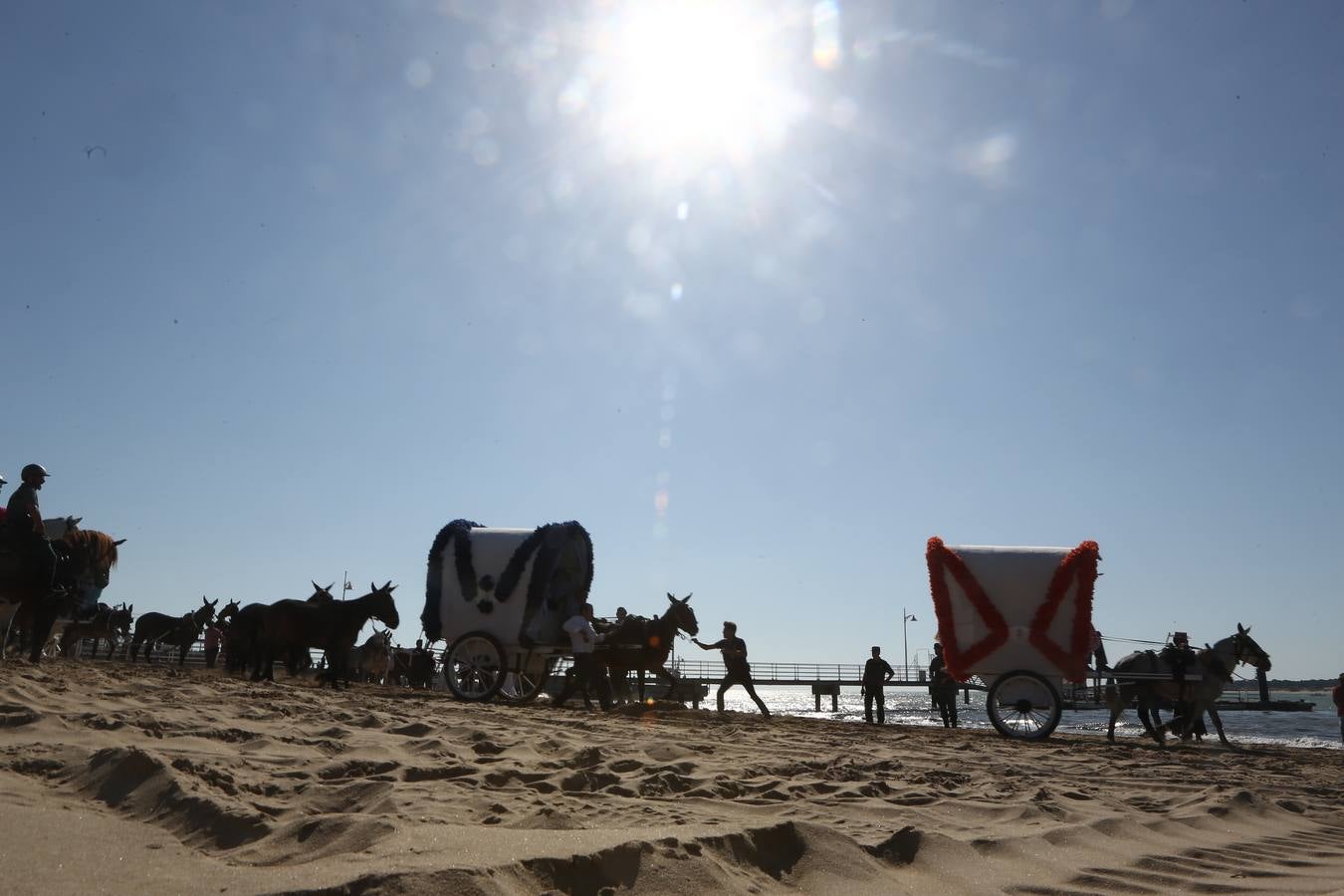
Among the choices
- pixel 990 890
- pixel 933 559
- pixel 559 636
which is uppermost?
pixel 933 559

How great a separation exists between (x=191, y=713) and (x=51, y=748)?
5.07 ft

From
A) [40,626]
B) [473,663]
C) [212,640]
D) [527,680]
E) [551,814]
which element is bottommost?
[551,814]

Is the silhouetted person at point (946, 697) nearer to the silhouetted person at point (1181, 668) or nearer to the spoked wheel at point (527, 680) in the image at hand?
the silhouetted person at point (1181, 668)

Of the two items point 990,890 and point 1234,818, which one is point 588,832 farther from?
point 1234,818

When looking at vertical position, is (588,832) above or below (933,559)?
below

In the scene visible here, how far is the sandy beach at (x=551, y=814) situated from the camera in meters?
2.76

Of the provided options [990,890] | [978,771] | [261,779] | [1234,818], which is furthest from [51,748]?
[1234,818]

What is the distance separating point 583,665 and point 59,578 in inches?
249

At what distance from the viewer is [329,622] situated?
1433cm

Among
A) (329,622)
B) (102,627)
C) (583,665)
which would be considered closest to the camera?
(583,665)

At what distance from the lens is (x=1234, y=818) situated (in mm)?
4996

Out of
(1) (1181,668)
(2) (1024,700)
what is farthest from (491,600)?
(1) (1181,668)

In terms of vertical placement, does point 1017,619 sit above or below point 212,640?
above

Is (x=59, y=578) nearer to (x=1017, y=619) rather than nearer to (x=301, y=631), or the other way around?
(x=301, y=631)
